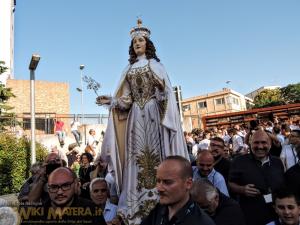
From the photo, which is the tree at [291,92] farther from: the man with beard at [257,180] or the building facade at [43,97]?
the man with beard at [257,180]

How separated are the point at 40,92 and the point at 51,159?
30121 millimetres

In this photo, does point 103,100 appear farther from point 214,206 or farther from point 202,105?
point 202,105

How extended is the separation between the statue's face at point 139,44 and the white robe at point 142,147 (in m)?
0.42

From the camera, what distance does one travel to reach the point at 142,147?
14.3 ft

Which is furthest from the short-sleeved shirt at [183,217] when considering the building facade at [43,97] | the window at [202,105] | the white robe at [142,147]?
the window at [202,105]

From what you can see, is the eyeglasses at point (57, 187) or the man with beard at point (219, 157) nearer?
the eyeglasses at point (57, 187)

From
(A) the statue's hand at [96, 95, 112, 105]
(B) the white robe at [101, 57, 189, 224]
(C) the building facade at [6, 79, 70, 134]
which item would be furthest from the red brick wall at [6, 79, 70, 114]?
(B) the white robe at [101, 57, 189, 224]

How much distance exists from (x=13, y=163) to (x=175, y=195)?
397 inches

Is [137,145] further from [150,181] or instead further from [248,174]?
[248,174]

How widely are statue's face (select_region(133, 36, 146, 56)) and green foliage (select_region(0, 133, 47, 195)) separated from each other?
7.83 metres

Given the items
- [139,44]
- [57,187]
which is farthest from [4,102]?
[57,187]

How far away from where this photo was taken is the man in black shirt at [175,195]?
7.13 ft

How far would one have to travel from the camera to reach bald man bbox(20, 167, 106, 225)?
279cm

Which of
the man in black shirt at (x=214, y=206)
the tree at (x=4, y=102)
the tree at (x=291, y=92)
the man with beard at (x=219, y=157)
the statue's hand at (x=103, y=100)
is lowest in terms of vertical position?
the man in black shirt at (x=214, y=206)
